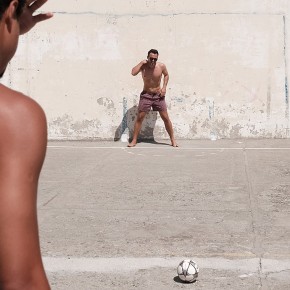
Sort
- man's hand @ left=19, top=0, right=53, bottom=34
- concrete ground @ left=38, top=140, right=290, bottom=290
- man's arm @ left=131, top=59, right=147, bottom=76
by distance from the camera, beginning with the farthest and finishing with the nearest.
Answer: man's arm @ left=131, top=59, right=147, bottom=76, concrete ground @ left=38, top=140, right=290, bottom=290, man's hand @ left=19, top=0, right=53, bottom=34

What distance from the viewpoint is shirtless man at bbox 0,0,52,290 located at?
3.84 ft

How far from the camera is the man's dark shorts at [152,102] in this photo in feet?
35.0

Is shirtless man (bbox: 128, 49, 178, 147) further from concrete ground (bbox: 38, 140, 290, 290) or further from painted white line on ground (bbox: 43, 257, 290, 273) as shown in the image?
painted white line on ground (bbox: 43, 257, 290, 273)

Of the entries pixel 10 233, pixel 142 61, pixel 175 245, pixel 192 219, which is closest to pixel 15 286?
pixel 10 233

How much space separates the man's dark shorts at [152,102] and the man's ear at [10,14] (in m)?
9.42

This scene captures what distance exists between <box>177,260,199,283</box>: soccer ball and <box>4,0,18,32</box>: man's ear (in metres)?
2.74

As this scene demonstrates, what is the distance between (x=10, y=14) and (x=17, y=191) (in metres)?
0.34

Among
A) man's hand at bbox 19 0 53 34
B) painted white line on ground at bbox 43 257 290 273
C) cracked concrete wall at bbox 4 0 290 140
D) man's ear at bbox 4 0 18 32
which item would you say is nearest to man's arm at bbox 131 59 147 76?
cracked concrete wall at bbox 4 0 290 140

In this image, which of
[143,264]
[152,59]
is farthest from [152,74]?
[143,264]

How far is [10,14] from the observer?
1.24 meters

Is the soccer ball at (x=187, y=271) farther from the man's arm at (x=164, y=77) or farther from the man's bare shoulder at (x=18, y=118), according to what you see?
the man's arm at (x=164, y=77)

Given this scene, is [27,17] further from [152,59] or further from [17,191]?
[152,59]

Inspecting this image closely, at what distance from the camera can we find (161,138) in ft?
37.9

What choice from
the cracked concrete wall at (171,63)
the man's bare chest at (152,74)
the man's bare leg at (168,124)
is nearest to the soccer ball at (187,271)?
the man's bare leg at (168,124)
